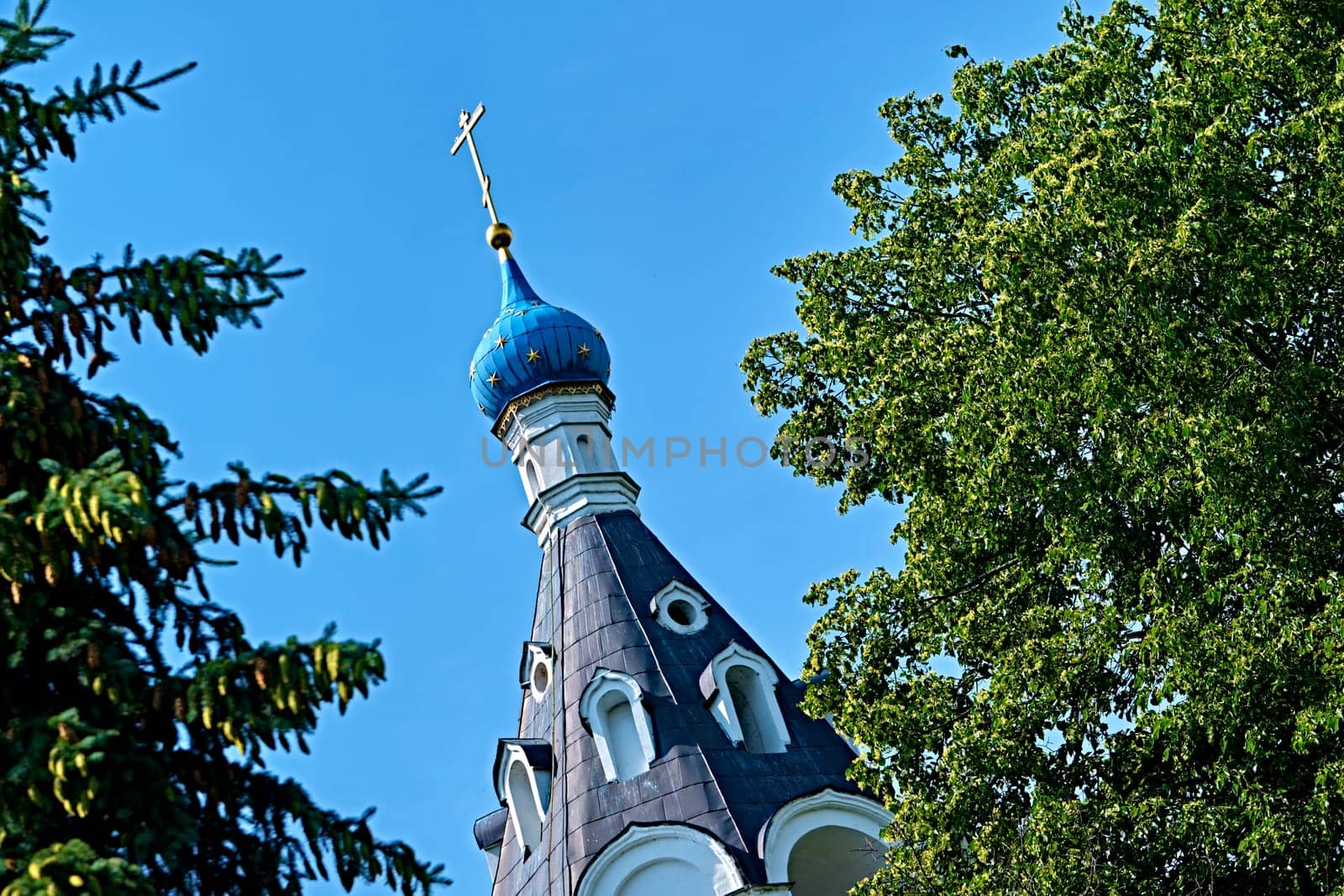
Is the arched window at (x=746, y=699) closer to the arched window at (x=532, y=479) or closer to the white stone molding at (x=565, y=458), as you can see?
the white stone molding at (x=565, y=458)

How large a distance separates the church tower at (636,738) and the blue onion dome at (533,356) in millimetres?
263

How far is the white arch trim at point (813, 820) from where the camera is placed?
15.5 m

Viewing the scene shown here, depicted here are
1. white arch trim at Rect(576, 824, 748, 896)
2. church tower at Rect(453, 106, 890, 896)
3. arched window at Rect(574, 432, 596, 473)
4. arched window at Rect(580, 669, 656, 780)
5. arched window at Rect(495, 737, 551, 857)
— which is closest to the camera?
white arch trim at Rect(576, 824, 748, 896)

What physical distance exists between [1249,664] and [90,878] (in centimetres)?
673

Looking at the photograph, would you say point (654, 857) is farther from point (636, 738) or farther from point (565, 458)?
point (565, 458)

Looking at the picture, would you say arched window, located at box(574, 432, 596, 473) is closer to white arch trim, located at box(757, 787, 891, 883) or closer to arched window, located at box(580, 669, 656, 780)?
arched window, located at box(580, 669, 656, 780)

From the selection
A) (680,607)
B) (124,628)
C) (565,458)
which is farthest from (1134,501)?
(565,458)

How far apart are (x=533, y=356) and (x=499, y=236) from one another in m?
2.46

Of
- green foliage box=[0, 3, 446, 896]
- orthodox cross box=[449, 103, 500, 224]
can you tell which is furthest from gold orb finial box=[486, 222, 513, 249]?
green foliage box=[0, 3, 446, 896]

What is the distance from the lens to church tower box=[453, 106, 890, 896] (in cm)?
1579

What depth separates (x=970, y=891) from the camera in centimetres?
1054

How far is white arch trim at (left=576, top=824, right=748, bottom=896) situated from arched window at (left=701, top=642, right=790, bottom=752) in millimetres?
1358

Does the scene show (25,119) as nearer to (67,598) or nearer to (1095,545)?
(67,598)

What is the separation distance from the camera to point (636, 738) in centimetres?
1698
